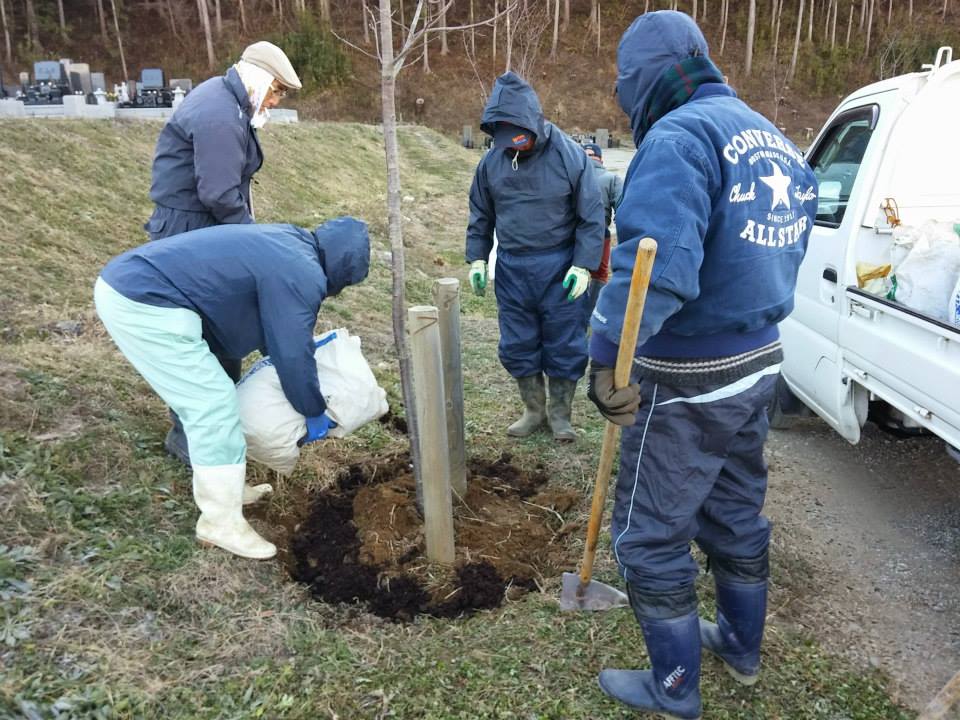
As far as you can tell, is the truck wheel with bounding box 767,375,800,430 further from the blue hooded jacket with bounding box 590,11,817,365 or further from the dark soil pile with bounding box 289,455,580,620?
the blue hooded jacket with bounding box 590,11,817,365

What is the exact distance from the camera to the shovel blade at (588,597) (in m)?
2.75

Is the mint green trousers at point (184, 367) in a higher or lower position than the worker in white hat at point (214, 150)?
lower

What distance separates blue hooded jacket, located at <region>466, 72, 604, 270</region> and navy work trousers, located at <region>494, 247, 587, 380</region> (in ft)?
0.29

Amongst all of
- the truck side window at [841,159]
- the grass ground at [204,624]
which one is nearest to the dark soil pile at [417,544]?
the grass ground at [204,624]

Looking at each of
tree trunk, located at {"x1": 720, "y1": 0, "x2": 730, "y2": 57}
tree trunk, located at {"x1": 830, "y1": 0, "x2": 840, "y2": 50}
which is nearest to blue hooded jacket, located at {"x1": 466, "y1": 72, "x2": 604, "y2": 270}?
tree trunk, located at {"x1": 720, "y1": 0, "x2": 730, "y2": 57}

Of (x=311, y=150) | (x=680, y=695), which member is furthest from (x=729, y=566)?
(x=311, y=150)

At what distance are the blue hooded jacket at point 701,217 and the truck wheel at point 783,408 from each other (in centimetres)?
241

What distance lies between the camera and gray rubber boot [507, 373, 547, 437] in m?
4.38

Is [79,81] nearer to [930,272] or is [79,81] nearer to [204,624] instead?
[204,624]

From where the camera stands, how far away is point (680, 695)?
224cm

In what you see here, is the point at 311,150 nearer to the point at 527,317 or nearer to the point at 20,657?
the point at 527,317

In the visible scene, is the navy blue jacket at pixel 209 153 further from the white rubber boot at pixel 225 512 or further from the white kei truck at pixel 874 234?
the white kei truck at pixel 874 234

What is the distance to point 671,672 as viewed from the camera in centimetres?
221

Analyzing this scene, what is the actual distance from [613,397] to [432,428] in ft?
3.24
